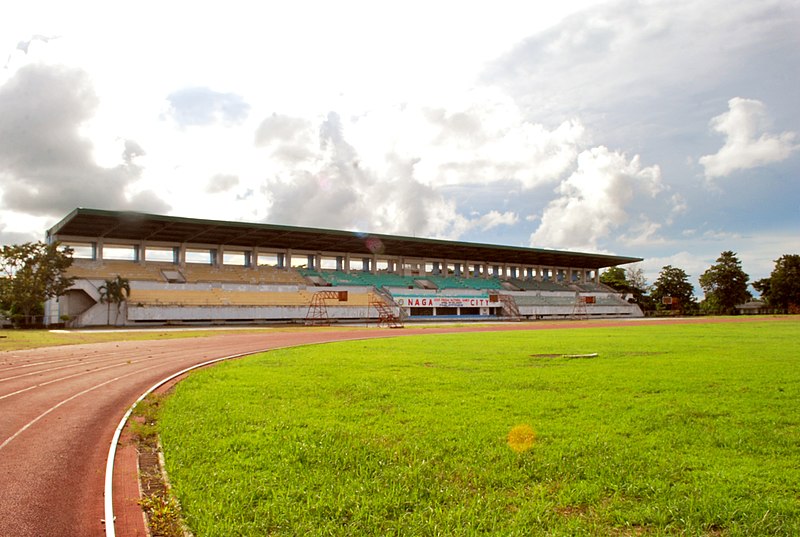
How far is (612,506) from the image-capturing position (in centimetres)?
570

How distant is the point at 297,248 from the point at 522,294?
35453mm

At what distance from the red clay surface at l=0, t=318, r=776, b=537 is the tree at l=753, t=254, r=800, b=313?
115540mm

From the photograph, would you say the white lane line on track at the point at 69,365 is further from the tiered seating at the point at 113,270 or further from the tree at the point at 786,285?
the tree at the point at 786,285

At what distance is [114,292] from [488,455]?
5210 cm

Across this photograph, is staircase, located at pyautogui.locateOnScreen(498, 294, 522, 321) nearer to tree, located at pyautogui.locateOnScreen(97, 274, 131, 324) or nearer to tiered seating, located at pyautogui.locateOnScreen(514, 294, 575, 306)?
tiered seating, located at pyautogui.locateOnScreen(514, 294, 575, 306)

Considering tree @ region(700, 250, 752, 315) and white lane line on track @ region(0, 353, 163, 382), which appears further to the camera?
tree @ region(700, 250, 752, 315)

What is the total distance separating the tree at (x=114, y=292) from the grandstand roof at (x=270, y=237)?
5.88 meters

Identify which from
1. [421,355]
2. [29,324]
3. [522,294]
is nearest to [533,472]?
[421,355]

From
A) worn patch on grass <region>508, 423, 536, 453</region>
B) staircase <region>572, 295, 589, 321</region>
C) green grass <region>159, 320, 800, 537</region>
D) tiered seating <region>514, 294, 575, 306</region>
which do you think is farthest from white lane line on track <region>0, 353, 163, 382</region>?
staircase <region>572, 295, 589, 321</region>

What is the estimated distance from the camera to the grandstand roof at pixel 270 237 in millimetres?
53213

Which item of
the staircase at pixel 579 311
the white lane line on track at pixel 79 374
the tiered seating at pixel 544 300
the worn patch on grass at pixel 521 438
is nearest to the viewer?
the worn patch on grass at pixel 521 438

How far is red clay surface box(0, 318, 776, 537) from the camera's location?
19.9ft

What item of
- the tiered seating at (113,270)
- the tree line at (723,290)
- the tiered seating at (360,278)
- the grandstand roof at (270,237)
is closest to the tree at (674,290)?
the tree line at (723,290)

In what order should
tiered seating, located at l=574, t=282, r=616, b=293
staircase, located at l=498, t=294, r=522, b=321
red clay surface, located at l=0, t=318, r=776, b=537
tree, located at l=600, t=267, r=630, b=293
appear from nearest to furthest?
red clay surface, located at l=0, t=318, r=776, b=537, staircase, located at l=498, t=294, r=522, b=321, tiered seating, located at l=574, t=282, r=616, b=293, tree, located at l=600, t=267, r=630, b=293
